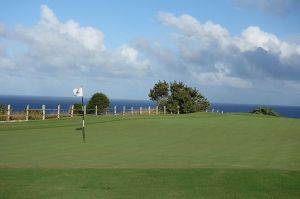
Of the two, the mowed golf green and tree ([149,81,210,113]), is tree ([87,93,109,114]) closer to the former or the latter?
tree ([149,81,210,113])

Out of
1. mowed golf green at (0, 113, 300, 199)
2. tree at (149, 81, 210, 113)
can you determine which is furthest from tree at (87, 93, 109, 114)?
mowed golf green at (0, 113, 300, 199)

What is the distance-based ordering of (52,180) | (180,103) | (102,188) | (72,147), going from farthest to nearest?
(180,103) → (72,147) → (52,180) → (102,188)

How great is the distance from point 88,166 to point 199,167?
2962 millimetres

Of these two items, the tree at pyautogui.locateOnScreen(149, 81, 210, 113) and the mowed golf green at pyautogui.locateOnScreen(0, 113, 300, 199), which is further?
the tree at pyautogui.locateOnScreen(149, 81, 210, 113)

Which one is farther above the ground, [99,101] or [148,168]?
[99,101]

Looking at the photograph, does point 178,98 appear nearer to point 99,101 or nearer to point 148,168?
point 99,101

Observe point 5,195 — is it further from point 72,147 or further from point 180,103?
point 180,103

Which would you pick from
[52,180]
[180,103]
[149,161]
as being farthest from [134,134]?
[180,103]

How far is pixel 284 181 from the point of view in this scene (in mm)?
11172

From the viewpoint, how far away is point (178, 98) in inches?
2598

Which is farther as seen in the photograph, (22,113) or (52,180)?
(22,113)

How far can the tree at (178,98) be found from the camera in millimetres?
65775

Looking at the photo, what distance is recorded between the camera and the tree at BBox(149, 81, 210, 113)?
216 feet

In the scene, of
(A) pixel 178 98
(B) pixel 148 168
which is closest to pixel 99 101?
(A) pixel 178 98
